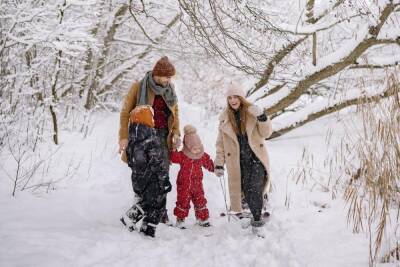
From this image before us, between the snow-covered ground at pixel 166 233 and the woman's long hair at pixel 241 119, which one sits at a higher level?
the woman's long hair at pixel 241 119

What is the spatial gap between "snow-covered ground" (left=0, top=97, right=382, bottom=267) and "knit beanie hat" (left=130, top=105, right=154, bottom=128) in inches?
41.2

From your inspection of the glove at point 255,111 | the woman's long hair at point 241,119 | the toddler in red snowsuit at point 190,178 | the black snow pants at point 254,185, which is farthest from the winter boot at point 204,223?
the glove at point 255,111

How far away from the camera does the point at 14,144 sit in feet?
16.8

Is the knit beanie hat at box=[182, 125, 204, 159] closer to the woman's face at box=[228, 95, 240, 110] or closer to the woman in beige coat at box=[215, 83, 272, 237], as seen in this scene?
the woman in beige coat at box=[215, 83, 272, 237]

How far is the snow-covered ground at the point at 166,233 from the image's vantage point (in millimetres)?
2781

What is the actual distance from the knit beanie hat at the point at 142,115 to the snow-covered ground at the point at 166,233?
1045 millimetres

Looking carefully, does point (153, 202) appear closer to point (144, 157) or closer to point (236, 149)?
point (144, 157)

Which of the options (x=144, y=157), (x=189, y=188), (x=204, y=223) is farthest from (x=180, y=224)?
(x=144, y=157)

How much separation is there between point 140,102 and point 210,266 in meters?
1.63

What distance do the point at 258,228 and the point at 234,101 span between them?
4.15ft

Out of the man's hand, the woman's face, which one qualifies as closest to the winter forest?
the woman's face

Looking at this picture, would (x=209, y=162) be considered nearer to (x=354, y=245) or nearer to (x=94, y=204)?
(x=94, y=204)

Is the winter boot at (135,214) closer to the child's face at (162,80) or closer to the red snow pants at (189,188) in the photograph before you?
the red snow pants at (189,188)

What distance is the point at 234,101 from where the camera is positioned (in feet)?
12.6
